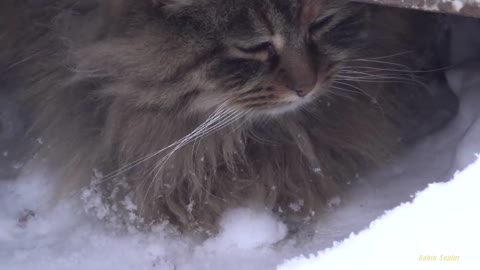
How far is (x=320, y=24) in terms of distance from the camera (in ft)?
4.37

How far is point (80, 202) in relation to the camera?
1661 mm

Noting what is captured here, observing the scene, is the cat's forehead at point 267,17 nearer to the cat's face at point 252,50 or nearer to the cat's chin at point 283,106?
the cat's face at point 252,50

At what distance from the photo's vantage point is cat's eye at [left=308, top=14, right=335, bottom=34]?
1.31m

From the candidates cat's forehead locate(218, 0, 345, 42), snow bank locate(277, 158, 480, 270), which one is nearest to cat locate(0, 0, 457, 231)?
cat's forehead locate(218, 0, 345, 42)

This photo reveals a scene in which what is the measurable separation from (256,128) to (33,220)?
2.27ft

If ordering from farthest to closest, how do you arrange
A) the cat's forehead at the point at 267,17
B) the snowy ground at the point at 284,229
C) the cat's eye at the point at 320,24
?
the snowy ground at the point at 284,229
the cat's eye at the point at 320,24
the cat's forehead at the point at 267,17

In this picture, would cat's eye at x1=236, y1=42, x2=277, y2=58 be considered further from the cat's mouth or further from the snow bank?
the snow bank

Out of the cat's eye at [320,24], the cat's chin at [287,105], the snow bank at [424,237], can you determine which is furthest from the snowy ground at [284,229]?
the cat's eye at [320,24]

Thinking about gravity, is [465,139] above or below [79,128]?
below

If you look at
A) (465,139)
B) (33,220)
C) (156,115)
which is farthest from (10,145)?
(465,139)

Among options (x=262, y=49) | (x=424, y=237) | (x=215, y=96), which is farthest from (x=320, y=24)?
(x=424, y=237)

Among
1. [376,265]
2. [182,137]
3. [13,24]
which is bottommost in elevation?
[376,265]

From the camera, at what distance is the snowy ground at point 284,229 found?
4.71 feet

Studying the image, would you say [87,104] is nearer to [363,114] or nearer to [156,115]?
[156,115]
